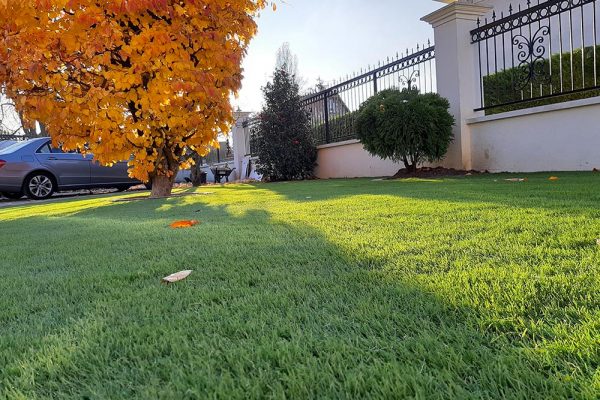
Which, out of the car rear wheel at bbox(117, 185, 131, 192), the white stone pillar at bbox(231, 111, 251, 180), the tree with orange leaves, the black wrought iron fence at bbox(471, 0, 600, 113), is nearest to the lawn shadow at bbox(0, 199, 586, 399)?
the tree with orange leaves

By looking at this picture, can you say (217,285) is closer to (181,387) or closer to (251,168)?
(181,387)

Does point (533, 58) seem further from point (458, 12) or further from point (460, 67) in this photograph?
point (458, 12)

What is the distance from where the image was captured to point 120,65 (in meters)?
5.79

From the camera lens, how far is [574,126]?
6.04 meters

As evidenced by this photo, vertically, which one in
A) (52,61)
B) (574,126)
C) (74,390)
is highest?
(52,61)

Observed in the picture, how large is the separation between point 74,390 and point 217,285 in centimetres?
69

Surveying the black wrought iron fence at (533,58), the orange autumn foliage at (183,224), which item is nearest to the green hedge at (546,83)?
the black wrought iron fence at (533,58)

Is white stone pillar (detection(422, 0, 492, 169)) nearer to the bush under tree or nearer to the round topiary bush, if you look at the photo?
the round topiary bush

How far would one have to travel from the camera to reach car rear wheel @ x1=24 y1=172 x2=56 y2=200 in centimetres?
992

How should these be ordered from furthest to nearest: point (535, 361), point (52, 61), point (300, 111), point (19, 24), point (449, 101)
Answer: point (300, 111)
point (449, 101)
point (52, 61)
point (19, 24)
point (535, 361)

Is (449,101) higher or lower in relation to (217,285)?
higher

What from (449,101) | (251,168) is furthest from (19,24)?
(251,168)

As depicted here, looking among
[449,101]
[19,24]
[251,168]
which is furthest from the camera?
[251,168]

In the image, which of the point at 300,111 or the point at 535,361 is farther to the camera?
the point at 300,111
